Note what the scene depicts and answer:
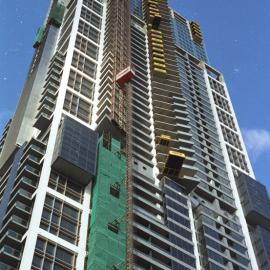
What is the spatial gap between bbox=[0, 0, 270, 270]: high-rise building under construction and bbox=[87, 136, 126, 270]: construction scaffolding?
0.19 m

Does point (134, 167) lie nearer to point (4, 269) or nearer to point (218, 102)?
point (4, 269)

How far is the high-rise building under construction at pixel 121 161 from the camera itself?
72562 millimetres

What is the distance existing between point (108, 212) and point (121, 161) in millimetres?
13827

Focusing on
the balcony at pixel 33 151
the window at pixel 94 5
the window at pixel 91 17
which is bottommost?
the balcony at pixel 33 151

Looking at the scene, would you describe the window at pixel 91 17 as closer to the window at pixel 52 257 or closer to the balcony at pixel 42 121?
the balcony at pixel 42 121

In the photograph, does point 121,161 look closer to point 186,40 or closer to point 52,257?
point 52,257

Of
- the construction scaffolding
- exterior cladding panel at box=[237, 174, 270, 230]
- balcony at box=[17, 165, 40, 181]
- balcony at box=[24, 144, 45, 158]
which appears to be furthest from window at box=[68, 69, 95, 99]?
exterior cladding panel at box=[237, 174, 270, 230]

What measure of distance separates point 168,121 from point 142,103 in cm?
678

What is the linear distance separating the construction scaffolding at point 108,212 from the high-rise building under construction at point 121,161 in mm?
187

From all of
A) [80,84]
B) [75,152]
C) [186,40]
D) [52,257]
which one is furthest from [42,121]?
[186,40]

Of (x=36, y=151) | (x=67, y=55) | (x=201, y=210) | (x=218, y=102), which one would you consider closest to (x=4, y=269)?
(x=36, y=151)

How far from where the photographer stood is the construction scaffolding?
69625 millimetres

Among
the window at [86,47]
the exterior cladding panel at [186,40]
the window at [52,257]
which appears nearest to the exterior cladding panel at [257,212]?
the window at [86,47]

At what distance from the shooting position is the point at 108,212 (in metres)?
76.6
